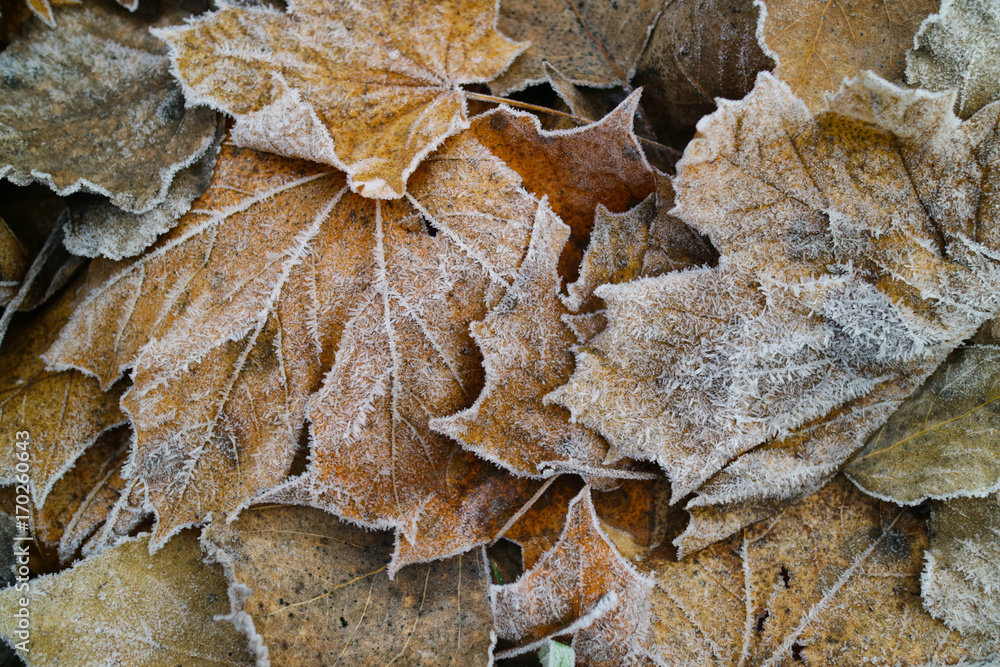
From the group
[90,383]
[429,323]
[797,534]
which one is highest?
[429,323]

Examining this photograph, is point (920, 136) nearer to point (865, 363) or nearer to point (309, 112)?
point (865, 363)

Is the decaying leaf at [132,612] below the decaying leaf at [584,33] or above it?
below

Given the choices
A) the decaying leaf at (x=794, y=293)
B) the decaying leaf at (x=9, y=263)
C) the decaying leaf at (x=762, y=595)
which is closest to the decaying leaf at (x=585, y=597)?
the decaying leaf at (x=762, y=595)

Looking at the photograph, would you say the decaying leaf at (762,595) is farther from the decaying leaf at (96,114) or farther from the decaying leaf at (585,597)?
the decaying leaf at (96,114)

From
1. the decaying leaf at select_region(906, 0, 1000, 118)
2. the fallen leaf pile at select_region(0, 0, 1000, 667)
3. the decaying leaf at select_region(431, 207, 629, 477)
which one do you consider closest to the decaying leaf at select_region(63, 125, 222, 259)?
the fallen leaf pile at select_region(0, 0, 1000, 667)

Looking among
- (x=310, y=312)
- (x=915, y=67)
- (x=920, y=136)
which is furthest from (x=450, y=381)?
(x=915, y=67)
